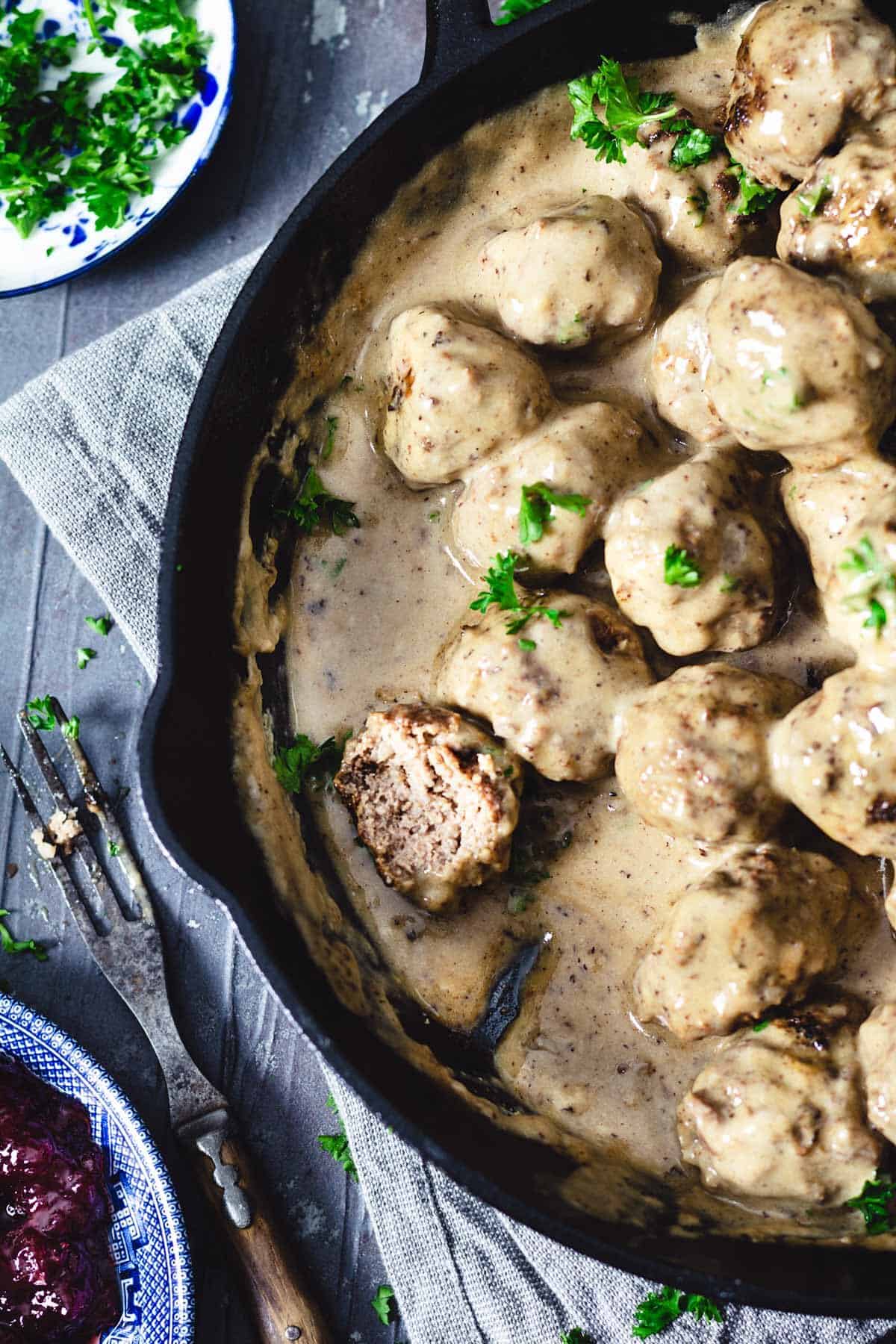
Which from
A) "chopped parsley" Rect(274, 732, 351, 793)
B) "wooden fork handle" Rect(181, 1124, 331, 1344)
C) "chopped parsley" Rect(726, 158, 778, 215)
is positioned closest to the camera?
"chopped parsley" Rect(726, 158, 778, 215)

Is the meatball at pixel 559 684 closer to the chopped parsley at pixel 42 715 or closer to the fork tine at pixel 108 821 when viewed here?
the fork tine at pixel 108 821

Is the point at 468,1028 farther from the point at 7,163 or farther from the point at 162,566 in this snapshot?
the point at 7,163

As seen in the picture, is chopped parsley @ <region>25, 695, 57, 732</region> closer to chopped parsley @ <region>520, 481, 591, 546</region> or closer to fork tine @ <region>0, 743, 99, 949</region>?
fork tine @ <region>0, 743, 99, 949</region>

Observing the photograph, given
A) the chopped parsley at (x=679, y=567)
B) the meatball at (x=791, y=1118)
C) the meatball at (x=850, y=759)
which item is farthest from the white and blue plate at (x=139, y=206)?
the meatball at (x=791, y=1118)

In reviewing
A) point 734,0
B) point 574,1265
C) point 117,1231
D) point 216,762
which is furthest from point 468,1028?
point 734,0

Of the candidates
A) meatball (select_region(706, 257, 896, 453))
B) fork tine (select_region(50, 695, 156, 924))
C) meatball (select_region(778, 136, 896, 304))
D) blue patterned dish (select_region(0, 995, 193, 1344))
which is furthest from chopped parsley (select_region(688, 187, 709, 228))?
blue patterned dish (select_region(0, 995, 193, 1344))

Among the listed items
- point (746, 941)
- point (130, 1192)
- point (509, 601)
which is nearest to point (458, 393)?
point (509, 601)

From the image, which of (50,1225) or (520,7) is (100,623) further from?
(520,7)
